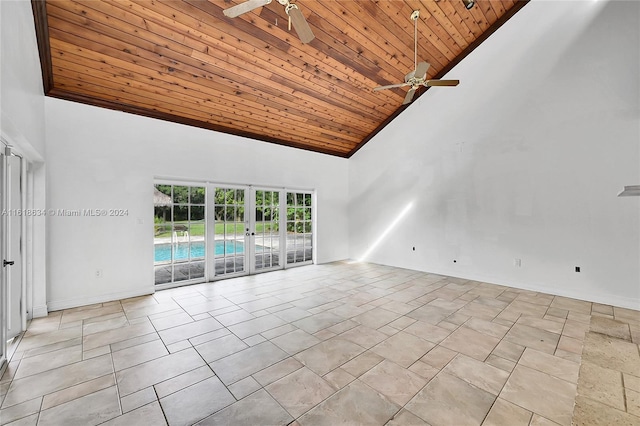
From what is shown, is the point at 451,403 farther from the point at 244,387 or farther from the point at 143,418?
the point at 143,418

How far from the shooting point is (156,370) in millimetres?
2350

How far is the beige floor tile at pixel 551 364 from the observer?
2285 millimetres

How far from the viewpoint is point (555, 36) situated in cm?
451

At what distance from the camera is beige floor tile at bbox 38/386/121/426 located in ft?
5.81

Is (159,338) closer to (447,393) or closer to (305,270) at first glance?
(447,393)

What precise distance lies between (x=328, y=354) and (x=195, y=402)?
117 cm

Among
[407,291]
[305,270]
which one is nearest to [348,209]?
[305,270]

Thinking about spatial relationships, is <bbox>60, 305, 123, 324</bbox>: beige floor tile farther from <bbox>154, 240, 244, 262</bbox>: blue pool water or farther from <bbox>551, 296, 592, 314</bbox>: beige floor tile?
<bbox>551, 296, 592, 314</bbox>: beige floor tile

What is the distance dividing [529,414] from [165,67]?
519 centimetres

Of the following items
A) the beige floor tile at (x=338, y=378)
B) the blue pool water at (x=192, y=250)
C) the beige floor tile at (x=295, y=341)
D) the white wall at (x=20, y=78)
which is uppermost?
the white wall at (x=20, y=78)

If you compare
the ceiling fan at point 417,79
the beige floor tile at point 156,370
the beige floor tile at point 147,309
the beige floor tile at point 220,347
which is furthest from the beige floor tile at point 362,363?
the ceiling fan at point 417,79

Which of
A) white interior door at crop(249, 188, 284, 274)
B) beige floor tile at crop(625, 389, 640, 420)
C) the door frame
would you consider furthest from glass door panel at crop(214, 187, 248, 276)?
beige floor tile at crop(625, 389, 640, 420)

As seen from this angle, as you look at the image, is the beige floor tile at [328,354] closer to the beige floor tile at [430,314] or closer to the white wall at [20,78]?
the beige floor tile at [430,314]

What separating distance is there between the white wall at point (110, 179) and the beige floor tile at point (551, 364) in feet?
16.7
